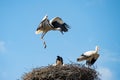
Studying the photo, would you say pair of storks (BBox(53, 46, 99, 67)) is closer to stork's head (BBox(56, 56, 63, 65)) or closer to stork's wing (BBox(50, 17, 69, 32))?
stork's head (BBox(56, 56, 63, 65))

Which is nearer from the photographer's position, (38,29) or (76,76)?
(76,76)

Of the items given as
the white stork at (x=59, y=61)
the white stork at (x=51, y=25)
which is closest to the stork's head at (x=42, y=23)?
the white stork at (x=51, y=25)

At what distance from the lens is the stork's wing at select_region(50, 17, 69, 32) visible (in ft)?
42.8

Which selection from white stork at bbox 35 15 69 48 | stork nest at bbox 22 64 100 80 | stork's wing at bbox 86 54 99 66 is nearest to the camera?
stork nest at bbox 22 64 100 80

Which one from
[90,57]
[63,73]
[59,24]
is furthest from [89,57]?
[63,73]

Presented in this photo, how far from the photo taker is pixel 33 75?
11.3 meters

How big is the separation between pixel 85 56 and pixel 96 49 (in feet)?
1.21

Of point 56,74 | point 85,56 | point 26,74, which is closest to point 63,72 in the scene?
point 56,74

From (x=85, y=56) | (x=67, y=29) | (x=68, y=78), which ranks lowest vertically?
(x=68, y=78)

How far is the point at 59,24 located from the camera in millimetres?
13117

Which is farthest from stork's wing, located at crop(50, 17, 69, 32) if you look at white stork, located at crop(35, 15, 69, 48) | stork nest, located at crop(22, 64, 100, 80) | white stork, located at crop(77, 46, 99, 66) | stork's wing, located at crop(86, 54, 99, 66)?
stork nest, located at crop(22, 64, 100, 80)

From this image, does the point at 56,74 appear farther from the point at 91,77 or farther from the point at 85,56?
the point at 85,56

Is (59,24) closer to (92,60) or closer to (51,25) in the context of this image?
(51,25)

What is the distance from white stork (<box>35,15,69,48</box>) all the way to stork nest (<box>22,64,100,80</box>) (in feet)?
5.80
